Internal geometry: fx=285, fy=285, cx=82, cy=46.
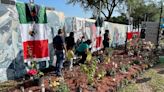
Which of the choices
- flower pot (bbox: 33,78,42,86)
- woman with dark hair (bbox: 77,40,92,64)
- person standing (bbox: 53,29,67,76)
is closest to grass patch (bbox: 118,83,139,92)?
person standing (bbox: 53,29,67,76)

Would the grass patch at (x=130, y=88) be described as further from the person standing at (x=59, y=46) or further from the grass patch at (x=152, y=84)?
the person standing at (x=59, y=46)

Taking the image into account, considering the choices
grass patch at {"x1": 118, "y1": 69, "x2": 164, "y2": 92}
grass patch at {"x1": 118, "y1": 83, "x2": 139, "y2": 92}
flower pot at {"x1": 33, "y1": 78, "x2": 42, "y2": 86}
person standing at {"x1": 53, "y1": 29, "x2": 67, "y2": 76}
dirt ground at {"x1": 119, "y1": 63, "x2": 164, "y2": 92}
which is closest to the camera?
flower pot at {"x1": 33, "y1": 78, "x2": 42, "y2": 86}

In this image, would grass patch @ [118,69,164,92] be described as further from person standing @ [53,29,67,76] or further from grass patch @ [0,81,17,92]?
grass patch @ [0,81,17,92]

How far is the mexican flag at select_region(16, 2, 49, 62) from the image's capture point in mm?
10211

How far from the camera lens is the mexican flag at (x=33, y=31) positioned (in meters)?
10.2

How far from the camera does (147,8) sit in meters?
69.1

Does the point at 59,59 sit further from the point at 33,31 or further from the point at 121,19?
the point at 121,19

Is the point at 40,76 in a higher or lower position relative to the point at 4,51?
lower

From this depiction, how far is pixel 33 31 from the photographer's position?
10758mm

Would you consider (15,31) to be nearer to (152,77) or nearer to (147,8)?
(152,77)

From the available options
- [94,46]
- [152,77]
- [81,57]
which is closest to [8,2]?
[81,57]

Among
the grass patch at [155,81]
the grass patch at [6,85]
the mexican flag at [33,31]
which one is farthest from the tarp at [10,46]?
the grass patch at [155,81]

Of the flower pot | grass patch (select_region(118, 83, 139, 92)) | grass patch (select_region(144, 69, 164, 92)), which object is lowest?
grass patch (select_region(144, 69, 164, 92))

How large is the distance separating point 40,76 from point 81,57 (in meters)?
5.03
